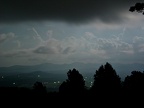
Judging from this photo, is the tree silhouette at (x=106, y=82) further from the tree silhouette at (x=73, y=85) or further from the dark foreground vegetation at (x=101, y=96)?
the tree silhouette at (x=73, y=85)

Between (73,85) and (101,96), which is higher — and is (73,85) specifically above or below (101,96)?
above

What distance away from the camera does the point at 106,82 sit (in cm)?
3466

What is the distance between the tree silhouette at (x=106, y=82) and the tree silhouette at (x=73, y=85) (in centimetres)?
272

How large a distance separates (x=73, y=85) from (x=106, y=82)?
5736 mm

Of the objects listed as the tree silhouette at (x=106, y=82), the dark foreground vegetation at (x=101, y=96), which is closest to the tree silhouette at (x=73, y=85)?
the dark foreground vegetation at (x=101, y=96)

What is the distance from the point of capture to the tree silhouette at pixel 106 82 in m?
32.5

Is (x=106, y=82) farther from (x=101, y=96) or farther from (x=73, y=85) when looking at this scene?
(x=73, y=85)

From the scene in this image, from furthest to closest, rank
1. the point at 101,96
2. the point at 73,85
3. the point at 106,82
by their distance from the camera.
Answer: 1. the point at 73,85
2. the point at 106,82
3. the point at 101,96

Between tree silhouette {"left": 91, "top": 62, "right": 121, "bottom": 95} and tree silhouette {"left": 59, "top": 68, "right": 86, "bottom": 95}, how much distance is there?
8.94 ft

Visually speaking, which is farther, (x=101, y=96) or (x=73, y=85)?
(x=73, y=85)

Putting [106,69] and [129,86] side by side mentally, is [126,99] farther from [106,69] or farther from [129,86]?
[106,69]

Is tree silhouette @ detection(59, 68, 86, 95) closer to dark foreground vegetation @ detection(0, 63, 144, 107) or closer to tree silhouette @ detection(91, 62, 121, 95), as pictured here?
dark foreground vegetation @ detection(0, 63, 144, 107)

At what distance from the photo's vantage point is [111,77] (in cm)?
3541

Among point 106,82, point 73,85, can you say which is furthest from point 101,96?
point 73,85
